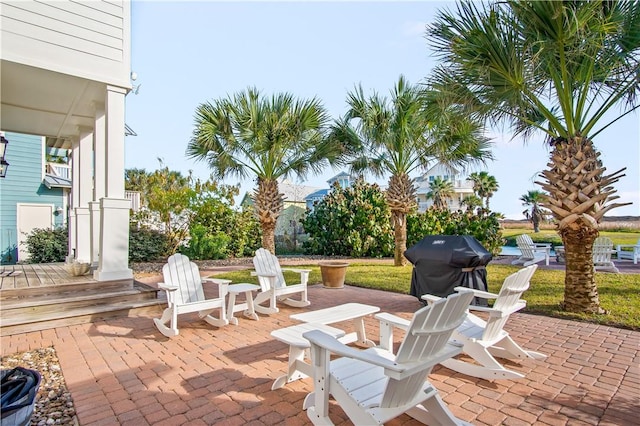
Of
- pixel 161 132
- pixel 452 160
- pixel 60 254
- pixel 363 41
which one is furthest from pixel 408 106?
pixel 60 254

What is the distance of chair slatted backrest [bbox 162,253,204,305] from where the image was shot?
4.87 m

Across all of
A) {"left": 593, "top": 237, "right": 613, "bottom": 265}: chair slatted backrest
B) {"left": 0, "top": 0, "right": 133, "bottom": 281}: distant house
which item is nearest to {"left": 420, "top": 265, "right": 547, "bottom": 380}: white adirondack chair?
{"left": 0, "top": 0, "right": 133, "bottom": 281}: distant house

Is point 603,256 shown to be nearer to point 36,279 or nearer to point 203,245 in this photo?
point 203,245

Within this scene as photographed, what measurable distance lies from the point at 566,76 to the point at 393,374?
5.45m

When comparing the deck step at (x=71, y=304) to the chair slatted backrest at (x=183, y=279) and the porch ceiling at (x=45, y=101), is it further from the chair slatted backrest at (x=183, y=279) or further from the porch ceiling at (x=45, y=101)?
the porch ceiling at (x=45, y=101)

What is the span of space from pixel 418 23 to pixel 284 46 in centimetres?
311

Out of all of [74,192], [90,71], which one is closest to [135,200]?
[74,192]

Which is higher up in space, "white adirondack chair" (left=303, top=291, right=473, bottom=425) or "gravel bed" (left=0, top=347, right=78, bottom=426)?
"white adirondack chair" (left=303, top=291, right=473, bottom=425)

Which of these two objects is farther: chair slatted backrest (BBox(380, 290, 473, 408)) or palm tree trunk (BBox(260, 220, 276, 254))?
palm tree trunk (BBox(260, 220, 276, 254))

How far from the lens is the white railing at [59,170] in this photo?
44.1 ft

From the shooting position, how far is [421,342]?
7.04ft

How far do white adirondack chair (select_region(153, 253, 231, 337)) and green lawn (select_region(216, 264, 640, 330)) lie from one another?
340 centimetres

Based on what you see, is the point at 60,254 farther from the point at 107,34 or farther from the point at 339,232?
the point at 339,232

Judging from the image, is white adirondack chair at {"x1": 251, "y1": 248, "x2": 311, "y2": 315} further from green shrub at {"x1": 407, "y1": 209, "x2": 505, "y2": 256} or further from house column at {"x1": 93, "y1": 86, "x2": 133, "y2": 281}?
green shrub at {"x1": 407, "y1": 209, "x2": 505, "y2": 256}
